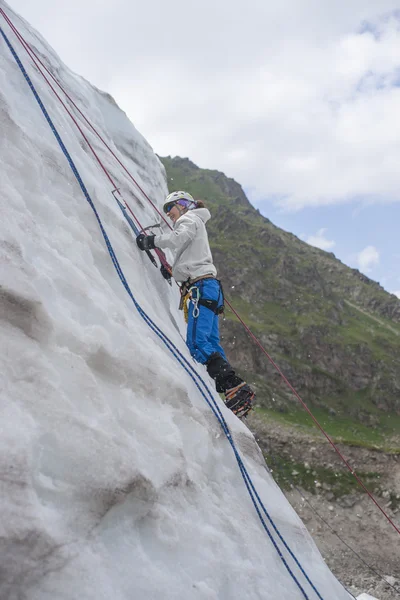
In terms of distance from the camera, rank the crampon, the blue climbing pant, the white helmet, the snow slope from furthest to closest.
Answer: the white helmet → the blue climbing pant → the crampon → the snow slope

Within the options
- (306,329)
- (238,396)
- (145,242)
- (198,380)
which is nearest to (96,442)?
(198,380)

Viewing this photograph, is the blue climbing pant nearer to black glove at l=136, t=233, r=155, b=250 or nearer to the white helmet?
black glove at l=136, t=233, r=155, b=250

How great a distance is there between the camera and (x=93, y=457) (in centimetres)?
303

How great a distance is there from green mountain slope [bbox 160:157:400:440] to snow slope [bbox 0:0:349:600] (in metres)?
20.6

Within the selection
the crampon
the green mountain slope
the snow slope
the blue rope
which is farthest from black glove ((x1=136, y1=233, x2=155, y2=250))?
the green mountain slope

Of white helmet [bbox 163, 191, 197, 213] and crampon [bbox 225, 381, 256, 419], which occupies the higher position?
white helmet [bbox 163, 191, 197, 213]

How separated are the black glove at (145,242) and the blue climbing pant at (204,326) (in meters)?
0.98

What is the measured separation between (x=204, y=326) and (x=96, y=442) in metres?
3.18

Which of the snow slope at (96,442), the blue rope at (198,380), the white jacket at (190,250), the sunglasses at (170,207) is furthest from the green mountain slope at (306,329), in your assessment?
the snow slope at (96,442)

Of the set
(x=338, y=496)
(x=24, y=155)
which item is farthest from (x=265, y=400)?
(x=24, y=155)

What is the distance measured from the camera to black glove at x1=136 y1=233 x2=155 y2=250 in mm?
6461

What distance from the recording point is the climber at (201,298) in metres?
5.71

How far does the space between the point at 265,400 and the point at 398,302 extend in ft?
162

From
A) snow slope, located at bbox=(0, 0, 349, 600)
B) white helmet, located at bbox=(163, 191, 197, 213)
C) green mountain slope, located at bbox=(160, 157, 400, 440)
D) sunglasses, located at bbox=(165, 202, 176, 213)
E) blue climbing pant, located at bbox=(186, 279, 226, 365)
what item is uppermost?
green mountain slope, located at bbox=(160, 157, 400, 440)
